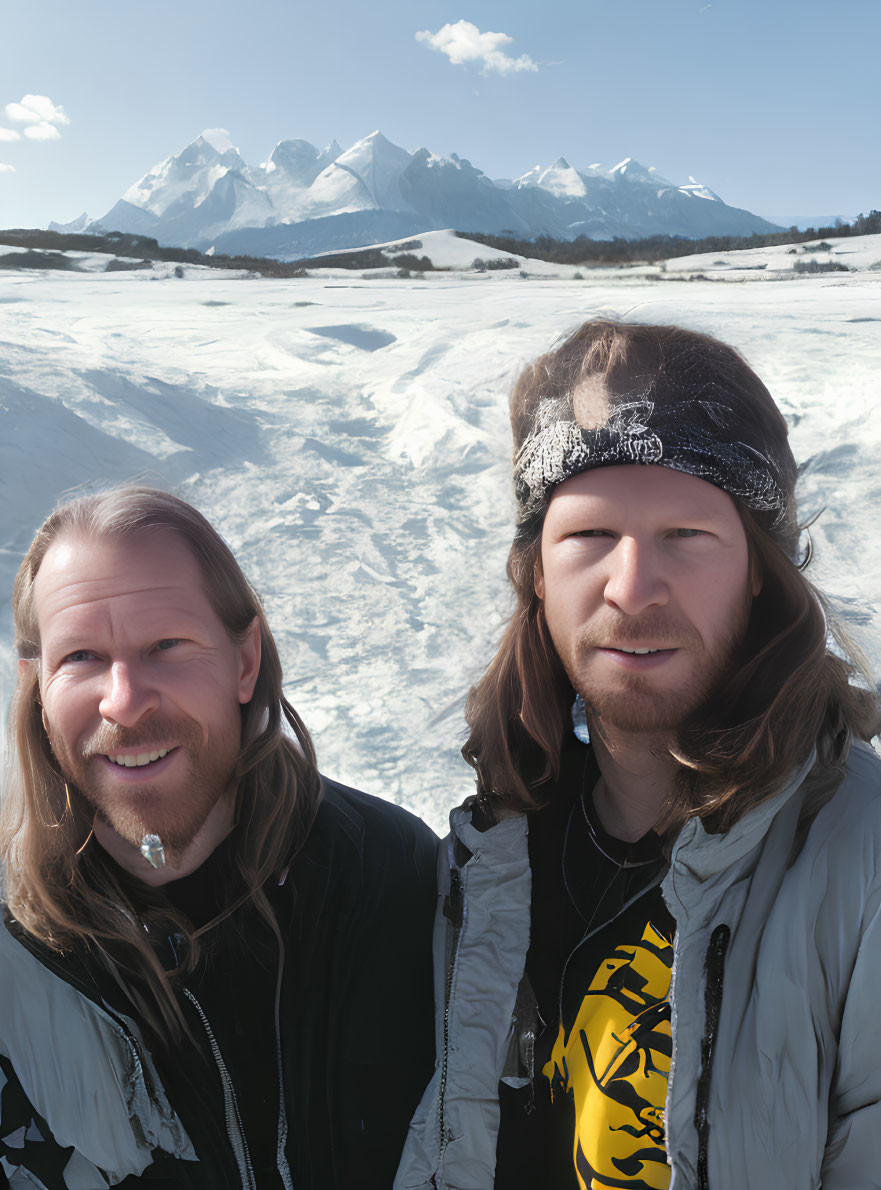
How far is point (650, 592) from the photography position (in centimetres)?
118

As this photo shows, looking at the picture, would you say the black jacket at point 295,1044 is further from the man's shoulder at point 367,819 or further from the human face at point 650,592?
the human face at point 650,592

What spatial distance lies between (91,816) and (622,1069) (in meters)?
1.04

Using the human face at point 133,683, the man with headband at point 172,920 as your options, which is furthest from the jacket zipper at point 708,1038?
the human face at point 133,683

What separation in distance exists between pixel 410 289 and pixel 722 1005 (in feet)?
31.4

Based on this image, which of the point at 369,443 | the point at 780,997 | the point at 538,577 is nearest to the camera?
the point at 780,997

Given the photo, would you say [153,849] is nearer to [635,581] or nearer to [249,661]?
[249,661]

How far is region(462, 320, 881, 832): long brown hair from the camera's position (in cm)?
115

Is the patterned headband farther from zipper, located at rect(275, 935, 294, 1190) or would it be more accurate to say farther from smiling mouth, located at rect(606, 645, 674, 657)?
zipper, located at rect(275, 935, 294, 1190)

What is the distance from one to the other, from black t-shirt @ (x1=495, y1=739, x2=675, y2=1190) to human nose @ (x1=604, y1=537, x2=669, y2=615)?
47cm

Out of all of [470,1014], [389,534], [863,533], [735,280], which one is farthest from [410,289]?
[470,1014]

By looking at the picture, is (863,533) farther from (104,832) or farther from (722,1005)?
(104,832)

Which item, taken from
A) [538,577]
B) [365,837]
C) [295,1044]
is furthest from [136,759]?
[538,577]

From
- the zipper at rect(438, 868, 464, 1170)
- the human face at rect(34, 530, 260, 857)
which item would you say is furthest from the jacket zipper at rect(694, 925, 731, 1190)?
the human face at rect(34, 530, 260, 857)

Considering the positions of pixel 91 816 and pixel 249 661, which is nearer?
pixel 91 816
